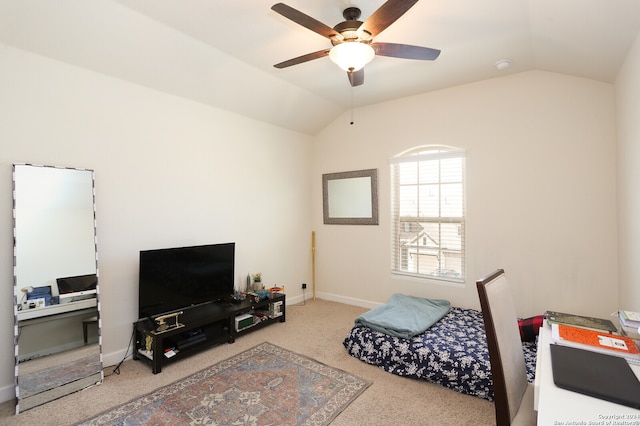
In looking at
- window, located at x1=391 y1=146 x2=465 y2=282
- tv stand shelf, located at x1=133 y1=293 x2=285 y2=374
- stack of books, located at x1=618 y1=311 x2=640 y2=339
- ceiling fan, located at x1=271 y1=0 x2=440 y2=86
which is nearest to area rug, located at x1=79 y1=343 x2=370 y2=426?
tv stand shelf, located at x1=133 y1=293 x2=285 y2=374

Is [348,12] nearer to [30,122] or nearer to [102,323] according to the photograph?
[30,122]

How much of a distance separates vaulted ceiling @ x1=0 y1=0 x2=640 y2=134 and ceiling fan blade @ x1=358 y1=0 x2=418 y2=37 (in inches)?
16.2

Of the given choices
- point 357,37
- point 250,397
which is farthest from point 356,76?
point 250,397

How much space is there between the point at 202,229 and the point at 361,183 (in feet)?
7.31

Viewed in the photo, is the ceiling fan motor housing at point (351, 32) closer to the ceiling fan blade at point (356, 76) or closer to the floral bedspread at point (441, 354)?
the ceiling fan blade at point (356, 76)

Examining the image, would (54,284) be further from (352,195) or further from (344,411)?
(352,195)

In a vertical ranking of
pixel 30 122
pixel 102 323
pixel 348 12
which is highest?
pixel 348 12

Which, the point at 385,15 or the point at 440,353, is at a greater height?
the point at 385,15

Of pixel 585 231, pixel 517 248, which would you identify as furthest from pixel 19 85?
pixel 585 231

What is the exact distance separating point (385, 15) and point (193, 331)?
A: 3.13 metres

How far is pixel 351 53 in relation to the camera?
2107 mm

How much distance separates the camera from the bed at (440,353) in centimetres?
245

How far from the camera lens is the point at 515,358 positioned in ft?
5.13

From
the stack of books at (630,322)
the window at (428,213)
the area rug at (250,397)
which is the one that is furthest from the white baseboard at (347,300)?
the stack of books at (630,322)
